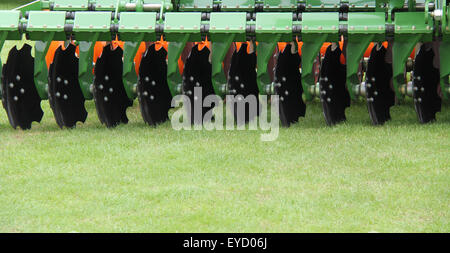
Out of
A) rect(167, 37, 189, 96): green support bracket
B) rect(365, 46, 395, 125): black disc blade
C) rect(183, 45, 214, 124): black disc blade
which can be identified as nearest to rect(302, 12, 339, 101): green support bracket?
rect(365, 46, 395, 125): black disc blade

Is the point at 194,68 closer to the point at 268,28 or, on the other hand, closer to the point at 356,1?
the point at 268,28

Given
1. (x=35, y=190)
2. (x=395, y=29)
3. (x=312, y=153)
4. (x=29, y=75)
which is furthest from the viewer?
(x=29, y=75)

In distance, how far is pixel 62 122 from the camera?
6477 millimetres

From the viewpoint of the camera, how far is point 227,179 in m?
4.94

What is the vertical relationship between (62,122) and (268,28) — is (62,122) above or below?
below

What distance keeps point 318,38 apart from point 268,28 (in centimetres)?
39

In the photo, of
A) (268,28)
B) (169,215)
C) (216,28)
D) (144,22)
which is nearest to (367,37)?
(268,28)

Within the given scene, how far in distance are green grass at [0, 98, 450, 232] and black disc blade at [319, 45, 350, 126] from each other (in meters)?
0.13

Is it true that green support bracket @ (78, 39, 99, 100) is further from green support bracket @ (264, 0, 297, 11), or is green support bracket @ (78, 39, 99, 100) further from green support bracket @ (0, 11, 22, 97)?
green support bracket @ (264, 0, 297, 11)

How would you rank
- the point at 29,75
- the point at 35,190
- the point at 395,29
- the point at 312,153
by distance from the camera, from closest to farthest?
the point at 35,190 → the point at 312,153 → the point at 395,29 → the point at 29,75

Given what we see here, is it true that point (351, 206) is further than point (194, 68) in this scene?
No

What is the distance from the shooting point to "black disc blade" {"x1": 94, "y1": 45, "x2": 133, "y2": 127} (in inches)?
251

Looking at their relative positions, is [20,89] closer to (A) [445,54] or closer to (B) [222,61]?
(B) [222,61]

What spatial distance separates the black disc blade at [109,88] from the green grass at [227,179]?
145 mm
